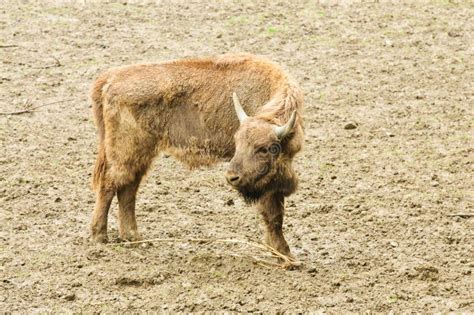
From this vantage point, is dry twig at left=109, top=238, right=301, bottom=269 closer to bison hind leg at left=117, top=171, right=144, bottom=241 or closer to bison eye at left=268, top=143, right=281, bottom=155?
bison hind leg at left=117, top=171, right=144, bottom=241

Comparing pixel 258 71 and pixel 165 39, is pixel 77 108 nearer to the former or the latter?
pixel 165 39

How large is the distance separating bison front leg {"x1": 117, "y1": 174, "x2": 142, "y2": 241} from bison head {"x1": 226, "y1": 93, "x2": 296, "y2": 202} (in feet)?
4.12

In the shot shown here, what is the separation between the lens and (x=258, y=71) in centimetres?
810

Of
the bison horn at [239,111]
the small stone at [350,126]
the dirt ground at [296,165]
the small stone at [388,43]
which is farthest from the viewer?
the small stone at [388,43]

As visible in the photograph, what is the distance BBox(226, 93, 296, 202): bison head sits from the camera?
286 inches

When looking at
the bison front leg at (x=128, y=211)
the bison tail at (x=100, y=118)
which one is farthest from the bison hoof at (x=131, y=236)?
the bison tail at (x=100, y=118)

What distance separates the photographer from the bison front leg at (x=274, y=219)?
7664 millimetres

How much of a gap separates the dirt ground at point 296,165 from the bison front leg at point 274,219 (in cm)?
24

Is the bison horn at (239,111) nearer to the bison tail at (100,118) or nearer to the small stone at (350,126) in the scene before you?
the bison tail at (100,118)

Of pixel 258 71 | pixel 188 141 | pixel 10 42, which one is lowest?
pixel 10 42

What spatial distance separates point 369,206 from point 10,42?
638 cm

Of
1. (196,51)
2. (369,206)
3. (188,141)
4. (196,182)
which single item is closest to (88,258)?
(188,141)

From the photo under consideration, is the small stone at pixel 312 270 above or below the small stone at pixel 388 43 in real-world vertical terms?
above

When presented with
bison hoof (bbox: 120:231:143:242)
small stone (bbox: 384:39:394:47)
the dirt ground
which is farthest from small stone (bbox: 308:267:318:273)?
small stone (bbox: 384:39:394:47)
